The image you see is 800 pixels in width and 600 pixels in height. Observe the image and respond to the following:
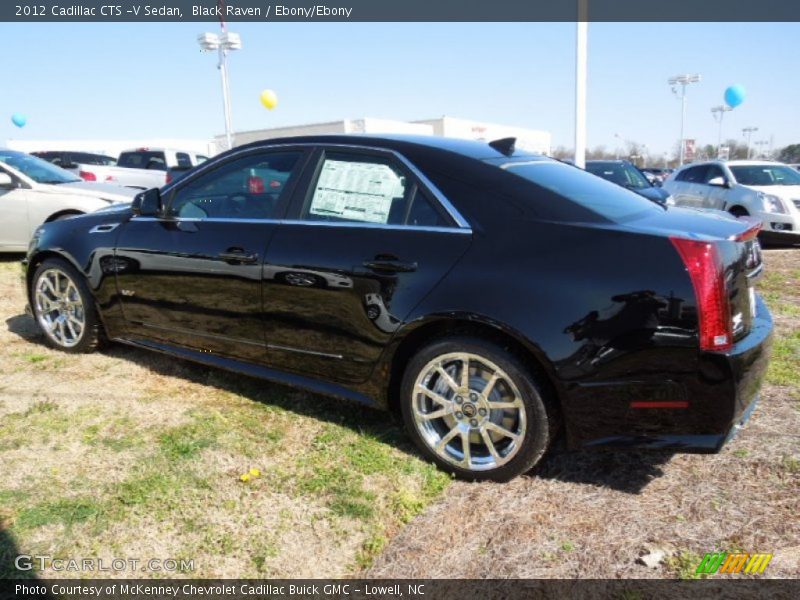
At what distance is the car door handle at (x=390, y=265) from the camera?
9.23ft

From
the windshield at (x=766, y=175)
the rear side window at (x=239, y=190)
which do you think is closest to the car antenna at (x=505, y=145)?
the rear side window at (x=239, y=190)

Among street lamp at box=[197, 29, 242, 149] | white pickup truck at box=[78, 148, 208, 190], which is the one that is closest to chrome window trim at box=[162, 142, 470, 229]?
white pickup truck at box=[78, 148, 208, 190]

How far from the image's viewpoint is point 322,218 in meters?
3.19

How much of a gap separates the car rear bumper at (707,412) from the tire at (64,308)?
3.46m

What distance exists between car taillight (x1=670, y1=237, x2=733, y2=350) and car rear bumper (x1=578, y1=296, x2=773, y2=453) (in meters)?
0.06

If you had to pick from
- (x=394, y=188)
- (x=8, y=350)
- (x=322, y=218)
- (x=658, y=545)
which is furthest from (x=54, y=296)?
(x=658, y=545)

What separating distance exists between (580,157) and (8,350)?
10.4 m

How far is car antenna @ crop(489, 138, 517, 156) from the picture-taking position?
3264 millimetres

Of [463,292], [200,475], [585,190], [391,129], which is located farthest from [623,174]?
[391,129]

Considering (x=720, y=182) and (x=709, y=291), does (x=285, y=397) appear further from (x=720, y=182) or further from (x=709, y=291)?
(x=720, y=182)

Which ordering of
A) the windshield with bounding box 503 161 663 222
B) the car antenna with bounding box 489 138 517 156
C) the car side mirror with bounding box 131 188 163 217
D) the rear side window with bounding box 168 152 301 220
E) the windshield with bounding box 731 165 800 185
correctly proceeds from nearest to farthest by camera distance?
the windshield with bounding box 503 161 663 222, the car antenna with bounding box 489 138 517 156, the rear side window with bounding box 168 152 301 220, the car side mirror with bounding box 131 188 163 217, the windshield with bounding box 731 165 800 185

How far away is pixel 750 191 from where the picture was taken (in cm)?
1020

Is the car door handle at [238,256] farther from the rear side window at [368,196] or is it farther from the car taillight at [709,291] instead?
the car taillight at [709,291]

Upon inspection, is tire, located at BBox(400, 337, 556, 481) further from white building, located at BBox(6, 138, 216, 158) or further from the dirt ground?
white building, located at BBox(6, 138, 216, 158)
